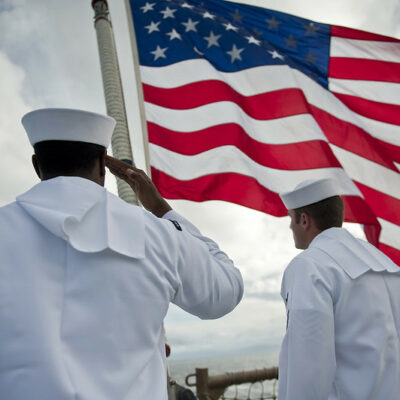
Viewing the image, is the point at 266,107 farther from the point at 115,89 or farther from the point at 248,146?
the point at 115,89

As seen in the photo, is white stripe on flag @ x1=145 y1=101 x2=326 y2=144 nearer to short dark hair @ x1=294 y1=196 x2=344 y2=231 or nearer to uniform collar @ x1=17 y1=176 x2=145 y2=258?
short dark hair @ x1=294 y1=196 x2=344 y2=231

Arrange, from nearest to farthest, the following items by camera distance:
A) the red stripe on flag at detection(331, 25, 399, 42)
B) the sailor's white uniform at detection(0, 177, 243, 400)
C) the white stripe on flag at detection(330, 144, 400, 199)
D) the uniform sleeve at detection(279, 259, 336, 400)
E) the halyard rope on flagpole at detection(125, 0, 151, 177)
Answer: the sailor's white uniform at detection(0, 177, 243, 400) → the uniform sleeve at detection(279, 259, 336, 400) → the halyard rope on flagpole at detection(125, 0, 151, 177) → the white stripe on flag at detection(330, 144, 400, 199) → the red stripe on flag at detection(331, 25, 399, 42)

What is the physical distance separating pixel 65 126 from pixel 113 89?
299 centimetres

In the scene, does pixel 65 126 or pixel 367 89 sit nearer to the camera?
pixel 65 126

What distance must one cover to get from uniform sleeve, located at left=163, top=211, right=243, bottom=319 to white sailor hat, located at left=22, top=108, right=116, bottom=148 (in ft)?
1.32

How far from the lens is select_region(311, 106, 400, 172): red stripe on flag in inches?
191

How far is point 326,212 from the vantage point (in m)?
2.91

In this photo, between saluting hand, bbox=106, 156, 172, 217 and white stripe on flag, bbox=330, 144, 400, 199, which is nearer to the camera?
saluting hand, bbox=106, 156, 172, 217

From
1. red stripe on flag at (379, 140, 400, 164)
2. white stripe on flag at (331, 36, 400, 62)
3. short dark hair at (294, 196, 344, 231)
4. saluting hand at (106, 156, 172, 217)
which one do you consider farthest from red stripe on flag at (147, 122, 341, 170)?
saluting hand at (106, 156, 172, 217)

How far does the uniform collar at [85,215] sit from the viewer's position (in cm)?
127

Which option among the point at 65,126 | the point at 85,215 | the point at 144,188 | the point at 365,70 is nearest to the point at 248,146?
the point at 365,70

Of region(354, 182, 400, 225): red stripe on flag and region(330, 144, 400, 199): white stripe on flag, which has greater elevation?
region(330, 144, 400, 199): white stripe on flag

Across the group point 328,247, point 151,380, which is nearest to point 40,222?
point 151,380

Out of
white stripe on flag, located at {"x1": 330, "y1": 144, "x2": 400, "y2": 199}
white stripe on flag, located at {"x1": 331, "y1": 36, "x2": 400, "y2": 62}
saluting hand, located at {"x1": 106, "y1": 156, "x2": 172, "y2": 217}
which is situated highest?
saluting hand, located at {"x1": 106, "y1": 156, "x2": 172, "y2": 217}
